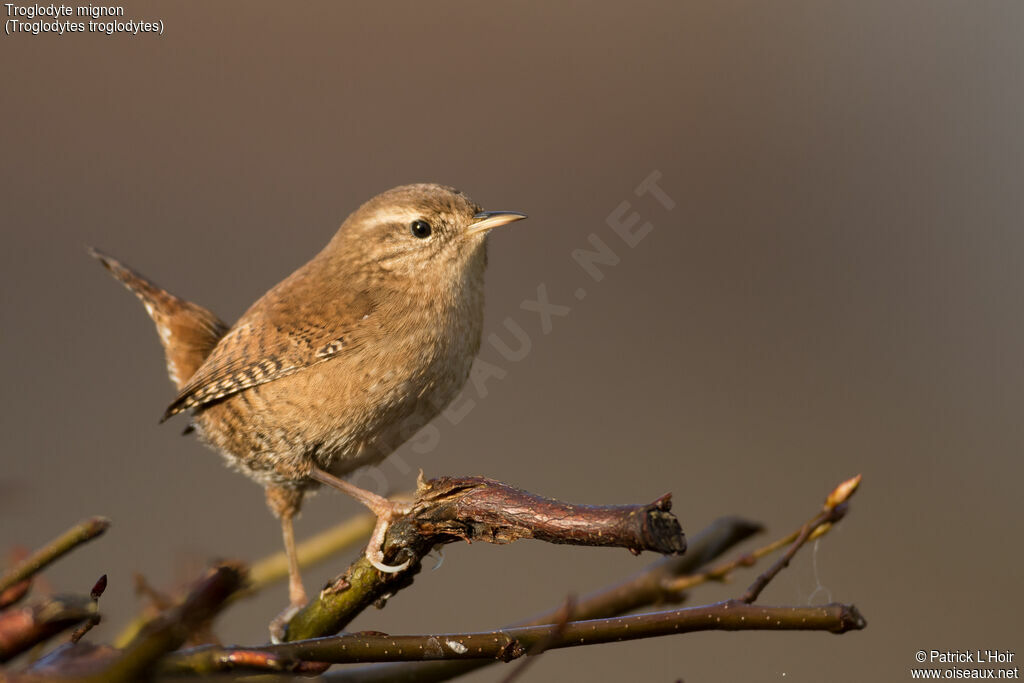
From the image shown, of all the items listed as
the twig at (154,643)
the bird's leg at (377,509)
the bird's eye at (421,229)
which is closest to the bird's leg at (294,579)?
the bird's leg at (377,509)

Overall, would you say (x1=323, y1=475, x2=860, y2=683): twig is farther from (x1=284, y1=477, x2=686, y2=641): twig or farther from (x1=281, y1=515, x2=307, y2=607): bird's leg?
(x1=281, y1=515, x2=307, y2=607): bird's leg

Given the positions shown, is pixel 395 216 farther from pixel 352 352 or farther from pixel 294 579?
pixel 294 579

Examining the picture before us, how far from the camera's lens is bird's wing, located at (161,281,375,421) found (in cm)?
302

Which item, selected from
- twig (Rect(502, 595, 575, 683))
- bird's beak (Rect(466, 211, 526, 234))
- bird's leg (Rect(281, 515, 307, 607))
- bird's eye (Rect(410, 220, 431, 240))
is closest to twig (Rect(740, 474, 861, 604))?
twig (Rect(502, 595, 575, 683))

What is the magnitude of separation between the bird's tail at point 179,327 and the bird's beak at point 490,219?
1.28 meters

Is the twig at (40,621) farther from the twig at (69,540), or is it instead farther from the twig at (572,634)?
the twig at (572,634)

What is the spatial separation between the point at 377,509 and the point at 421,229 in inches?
44.6

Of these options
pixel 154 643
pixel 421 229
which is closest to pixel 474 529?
pixel 154 643

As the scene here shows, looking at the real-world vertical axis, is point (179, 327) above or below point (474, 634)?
above

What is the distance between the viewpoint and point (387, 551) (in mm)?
1954

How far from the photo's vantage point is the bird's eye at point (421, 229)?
3.25 metres

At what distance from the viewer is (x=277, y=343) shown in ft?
10.3

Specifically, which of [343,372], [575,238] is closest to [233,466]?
[343,372]

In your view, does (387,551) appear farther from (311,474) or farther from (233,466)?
(233,466)
